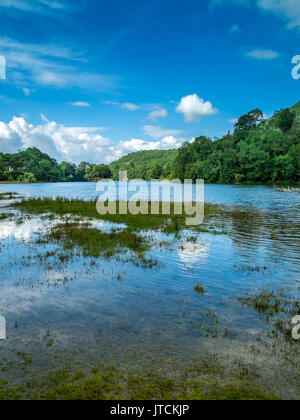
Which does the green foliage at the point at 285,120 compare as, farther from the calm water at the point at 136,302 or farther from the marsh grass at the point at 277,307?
the marsh grass at the point at 277,307

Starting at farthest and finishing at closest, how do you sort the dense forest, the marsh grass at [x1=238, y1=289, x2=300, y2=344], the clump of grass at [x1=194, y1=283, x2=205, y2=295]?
the dense forest → the clump of grass at [x1=194, y1=283, x2=205, y2=295] → the marsh grass at [x1=238, y1=289, x2=300, y2=344]

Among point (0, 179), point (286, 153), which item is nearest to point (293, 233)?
point (286, 153)

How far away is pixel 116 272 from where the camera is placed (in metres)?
12.7

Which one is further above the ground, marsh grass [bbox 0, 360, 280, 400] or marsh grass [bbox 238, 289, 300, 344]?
marsh grass [bbox 238, 289, 300, 344]

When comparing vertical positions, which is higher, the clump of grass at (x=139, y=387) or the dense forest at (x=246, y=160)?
the dense forest at (x=246, y=160)

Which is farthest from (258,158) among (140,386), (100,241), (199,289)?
(140,386)

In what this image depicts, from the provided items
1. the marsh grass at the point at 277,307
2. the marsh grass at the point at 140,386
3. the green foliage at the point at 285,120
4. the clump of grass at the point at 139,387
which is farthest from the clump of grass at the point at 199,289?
the green foliage at the point at 285,120

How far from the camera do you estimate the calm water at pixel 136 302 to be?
6.75 meters

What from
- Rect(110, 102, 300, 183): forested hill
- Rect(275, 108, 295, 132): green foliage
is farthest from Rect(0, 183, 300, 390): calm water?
Rect(275, 108, 295, 132): green foliage

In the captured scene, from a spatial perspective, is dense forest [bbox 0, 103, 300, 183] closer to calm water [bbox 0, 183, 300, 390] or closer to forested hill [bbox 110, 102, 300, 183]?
forested hill [bbox 110, 102, 300, 183]

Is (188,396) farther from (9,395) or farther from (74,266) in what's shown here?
(74,266)

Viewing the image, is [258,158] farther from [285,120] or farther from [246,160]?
[285,120]

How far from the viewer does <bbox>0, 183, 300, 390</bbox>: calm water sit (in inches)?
266

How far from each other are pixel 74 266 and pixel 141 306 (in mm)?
5622
